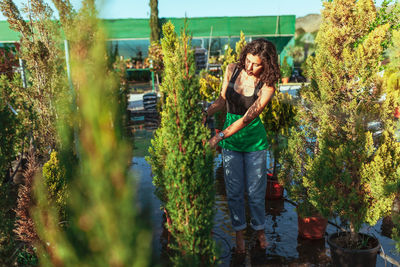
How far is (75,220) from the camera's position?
789mm

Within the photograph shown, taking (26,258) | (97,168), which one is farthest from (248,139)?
(97,168)

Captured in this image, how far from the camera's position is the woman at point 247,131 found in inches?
126

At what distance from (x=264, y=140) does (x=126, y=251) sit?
281 centimetres

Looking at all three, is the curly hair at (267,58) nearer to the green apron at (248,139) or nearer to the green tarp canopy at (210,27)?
the green apron at (248,139)

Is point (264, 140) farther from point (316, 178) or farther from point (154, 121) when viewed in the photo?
point (154, 121)

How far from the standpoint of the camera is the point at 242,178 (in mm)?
3449

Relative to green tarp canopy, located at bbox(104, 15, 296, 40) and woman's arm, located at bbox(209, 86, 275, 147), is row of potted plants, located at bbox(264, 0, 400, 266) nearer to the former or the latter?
woman's arm, located at bbox(209, 86, 275, 147)

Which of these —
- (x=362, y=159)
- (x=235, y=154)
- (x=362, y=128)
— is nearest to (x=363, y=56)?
(x=362, y=128)

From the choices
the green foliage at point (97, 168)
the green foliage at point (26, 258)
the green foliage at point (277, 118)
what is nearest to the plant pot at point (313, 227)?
the green foliage at point (277, 118)

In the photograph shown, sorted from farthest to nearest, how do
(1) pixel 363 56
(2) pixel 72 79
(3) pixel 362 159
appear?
(1) pixel 363 56 < (3) pixel 362 159 < (2) pixel 72 79

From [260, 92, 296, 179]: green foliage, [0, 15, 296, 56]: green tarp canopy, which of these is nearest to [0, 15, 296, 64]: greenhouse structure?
[0, 15, 296, 56]: green tarp canopy

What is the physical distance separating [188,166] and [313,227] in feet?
7.97

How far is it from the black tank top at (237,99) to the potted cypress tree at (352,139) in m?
0.83

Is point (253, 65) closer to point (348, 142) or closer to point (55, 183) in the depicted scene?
point (348, 142)
